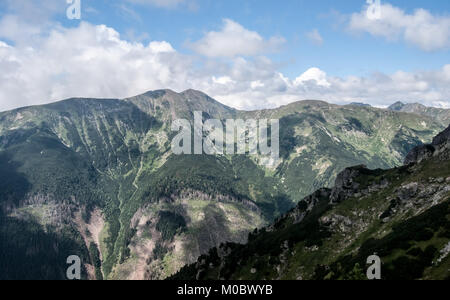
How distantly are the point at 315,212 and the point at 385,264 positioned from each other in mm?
98874

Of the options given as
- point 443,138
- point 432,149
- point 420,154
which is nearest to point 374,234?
point 432,149

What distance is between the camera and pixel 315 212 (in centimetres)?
19762

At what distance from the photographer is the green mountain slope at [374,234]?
96763 millimetres

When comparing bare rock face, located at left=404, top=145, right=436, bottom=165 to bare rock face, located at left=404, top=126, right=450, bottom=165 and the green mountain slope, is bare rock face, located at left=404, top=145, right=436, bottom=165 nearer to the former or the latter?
bare rock face, located at left=404, top=126, right=450, bottom=165

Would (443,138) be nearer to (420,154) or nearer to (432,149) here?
(432,149)

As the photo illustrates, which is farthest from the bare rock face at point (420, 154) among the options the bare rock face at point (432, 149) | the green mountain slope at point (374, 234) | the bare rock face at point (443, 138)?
the bare rock face at point (443, 138)

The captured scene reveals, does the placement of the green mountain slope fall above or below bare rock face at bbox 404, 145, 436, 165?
below

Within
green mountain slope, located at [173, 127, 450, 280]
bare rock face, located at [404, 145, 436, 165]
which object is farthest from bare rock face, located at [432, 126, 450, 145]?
bare rock face, located at [404, 145, 436, 165]

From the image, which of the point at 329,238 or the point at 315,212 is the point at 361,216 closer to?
the point at 329,238

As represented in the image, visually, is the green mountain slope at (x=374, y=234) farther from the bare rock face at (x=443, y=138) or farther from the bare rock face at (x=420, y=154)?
the bare rock face at (x=420, y=154)

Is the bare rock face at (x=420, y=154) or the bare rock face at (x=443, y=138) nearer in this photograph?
the bare rock face at (x=443, y=138)

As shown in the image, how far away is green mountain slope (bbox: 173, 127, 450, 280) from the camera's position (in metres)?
96.8

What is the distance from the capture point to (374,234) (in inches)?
5359
